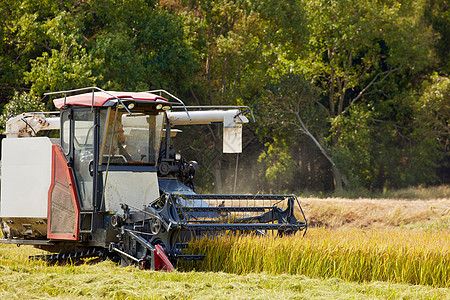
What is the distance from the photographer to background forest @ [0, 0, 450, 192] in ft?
83.1

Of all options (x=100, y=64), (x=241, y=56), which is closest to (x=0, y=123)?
(x=100, y=64)

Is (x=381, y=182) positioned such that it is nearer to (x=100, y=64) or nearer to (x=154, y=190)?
(x=100, y=64)

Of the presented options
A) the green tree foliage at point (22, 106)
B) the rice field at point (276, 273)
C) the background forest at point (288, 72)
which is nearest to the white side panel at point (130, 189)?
the rice field at point (276, 273)

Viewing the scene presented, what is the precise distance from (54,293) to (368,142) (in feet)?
72.4

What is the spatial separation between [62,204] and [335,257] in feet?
14.3

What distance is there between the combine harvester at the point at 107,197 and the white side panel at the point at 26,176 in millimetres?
17

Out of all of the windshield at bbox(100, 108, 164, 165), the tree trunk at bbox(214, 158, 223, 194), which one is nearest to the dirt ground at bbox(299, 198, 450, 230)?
the windshield at bbox(100, 108, 164, 165)

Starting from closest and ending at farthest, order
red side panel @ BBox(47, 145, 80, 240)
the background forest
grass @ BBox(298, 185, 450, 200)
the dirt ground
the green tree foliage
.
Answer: red side panel @ BBox(47, 145, 80, 240) → the dirt ground → the green tree foliage → the background forest → grass @ BBox(298, 185, 450, 200)

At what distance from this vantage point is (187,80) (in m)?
27.7

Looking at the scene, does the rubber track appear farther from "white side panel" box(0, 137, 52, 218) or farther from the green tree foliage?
the green tree foliage

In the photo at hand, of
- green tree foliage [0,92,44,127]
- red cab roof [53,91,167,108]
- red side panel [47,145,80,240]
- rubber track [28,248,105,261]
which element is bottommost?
rubber track [28,248,105,261]

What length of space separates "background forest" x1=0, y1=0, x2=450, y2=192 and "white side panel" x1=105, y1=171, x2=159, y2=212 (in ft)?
44.0

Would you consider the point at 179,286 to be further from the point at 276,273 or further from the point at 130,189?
the point at 130,189

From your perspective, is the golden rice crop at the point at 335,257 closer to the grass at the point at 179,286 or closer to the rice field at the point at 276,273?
the rice field at the point at 276,273
